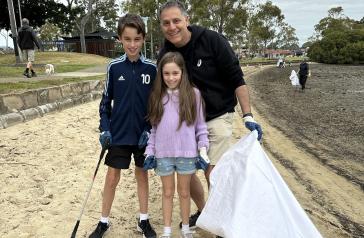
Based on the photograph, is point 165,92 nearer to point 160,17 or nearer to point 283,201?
point 160,17

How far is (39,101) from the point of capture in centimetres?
845

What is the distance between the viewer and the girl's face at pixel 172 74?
321 cm

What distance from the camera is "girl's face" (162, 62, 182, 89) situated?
126 inches

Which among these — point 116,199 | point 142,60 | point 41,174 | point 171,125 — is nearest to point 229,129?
point 171,125

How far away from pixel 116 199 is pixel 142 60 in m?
1.87

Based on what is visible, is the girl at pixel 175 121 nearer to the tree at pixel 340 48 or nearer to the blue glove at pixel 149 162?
the blue glove at pixel 149 162

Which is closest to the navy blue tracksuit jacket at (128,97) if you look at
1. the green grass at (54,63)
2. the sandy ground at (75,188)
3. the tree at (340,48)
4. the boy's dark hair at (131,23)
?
the boy's dark hair at (131,23)

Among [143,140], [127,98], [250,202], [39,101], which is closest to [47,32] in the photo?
[39,101]

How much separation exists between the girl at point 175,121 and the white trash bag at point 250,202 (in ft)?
0.99

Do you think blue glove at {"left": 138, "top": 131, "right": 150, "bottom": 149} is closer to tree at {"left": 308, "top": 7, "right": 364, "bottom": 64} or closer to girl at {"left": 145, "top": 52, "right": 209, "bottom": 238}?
girl at {"left": 145, "top": 52, "right": 209, "bottom": 238}

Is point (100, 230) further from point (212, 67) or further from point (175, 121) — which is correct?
point (212, 67)

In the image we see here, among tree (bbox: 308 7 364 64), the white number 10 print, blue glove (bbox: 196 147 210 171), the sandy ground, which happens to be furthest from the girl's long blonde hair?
tree (bbox: 308 7 364 64)

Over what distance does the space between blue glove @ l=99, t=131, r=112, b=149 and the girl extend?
33 centimetres

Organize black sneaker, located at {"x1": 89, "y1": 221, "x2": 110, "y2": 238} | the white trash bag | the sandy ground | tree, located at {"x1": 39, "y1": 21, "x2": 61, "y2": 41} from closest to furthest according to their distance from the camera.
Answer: the white trash bag, black sneaker, located at {"x1": 89, "y1": 221, "x2": 110, "y2": 238}, the sandy ground, tree, located at {"x1": 39, "y1": 21, "x2": 61, "y2": 41}
